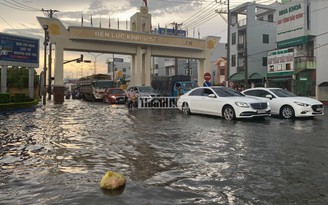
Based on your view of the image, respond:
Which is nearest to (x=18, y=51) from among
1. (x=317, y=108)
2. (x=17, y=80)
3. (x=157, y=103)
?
(x=157, y=103)

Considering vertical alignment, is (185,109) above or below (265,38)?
below

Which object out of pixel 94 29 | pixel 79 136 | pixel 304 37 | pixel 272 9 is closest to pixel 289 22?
pixel 304 37

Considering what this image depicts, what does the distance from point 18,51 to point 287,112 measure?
21450mm

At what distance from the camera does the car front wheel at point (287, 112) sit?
1548 cm

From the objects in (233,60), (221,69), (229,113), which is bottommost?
(229,113)

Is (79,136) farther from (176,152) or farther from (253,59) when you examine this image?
(253,59)

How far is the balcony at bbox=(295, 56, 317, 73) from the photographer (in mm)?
37312

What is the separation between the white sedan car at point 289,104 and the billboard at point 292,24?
24.2m

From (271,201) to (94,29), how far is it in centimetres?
3099

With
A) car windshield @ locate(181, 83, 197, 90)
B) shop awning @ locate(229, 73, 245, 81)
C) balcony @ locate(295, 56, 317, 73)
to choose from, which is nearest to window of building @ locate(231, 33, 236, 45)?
shop awning @ locate(229, 73, 245, 81)

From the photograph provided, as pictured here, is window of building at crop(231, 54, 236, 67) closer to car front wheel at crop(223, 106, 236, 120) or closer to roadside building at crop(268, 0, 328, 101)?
roadside building at crop(268, 0, 328, 101)

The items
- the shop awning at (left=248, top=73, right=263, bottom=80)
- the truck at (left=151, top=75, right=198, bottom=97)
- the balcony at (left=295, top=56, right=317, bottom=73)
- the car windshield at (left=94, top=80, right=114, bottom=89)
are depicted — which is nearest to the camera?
the truck at (left=151, top=75, right=198, bottom=97)

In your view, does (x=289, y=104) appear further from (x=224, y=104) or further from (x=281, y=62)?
(x=281, y=62)

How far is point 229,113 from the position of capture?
14.8m
